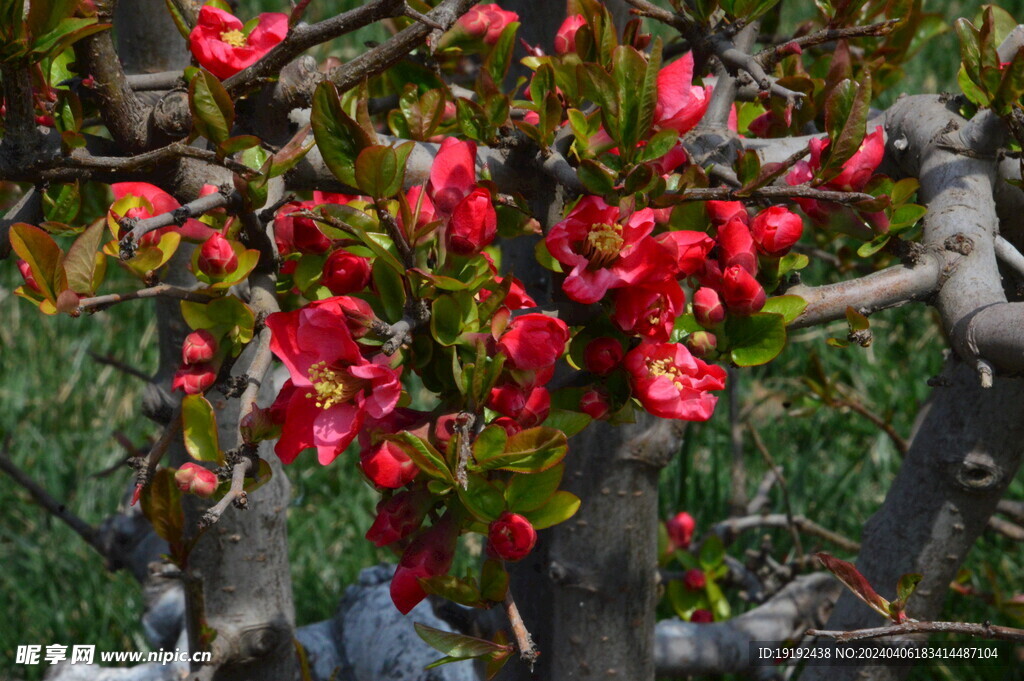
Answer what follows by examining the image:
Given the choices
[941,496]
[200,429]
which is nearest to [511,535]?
[200,429]

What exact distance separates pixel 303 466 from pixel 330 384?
188 cm

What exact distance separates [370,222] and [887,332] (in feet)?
7.63

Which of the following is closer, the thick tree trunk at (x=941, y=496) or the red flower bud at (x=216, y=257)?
the red flower bud at (x=216, y=257)

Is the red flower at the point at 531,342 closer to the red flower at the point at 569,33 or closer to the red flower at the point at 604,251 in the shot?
the red flower at the point at 604,251

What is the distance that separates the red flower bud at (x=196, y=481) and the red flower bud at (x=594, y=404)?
0.28m

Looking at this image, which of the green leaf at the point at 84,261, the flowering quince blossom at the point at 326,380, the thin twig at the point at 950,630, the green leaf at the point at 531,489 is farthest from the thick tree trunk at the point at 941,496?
the green leaf at the point at 84,261

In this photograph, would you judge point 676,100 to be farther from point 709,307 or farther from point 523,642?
point 523,642

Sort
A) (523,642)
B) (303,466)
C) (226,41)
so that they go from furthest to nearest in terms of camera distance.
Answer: (303,466) < (226,41) < (523,642)

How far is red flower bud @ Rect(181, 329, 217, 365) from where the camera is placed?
751 millimetres

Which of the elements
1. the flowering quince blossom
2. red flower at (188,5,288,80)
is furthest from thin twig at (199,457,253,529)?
red flower at (188,5,288,80)

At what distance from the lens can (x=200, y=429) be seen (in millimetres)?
698

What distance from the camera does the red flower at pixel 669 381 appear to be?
0.67 m

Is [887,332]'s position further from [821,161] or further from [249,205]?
[249,205]

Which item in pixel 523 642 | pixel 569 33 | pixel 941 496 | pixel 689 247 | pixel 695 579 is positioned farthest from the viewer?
pixel 695 579
